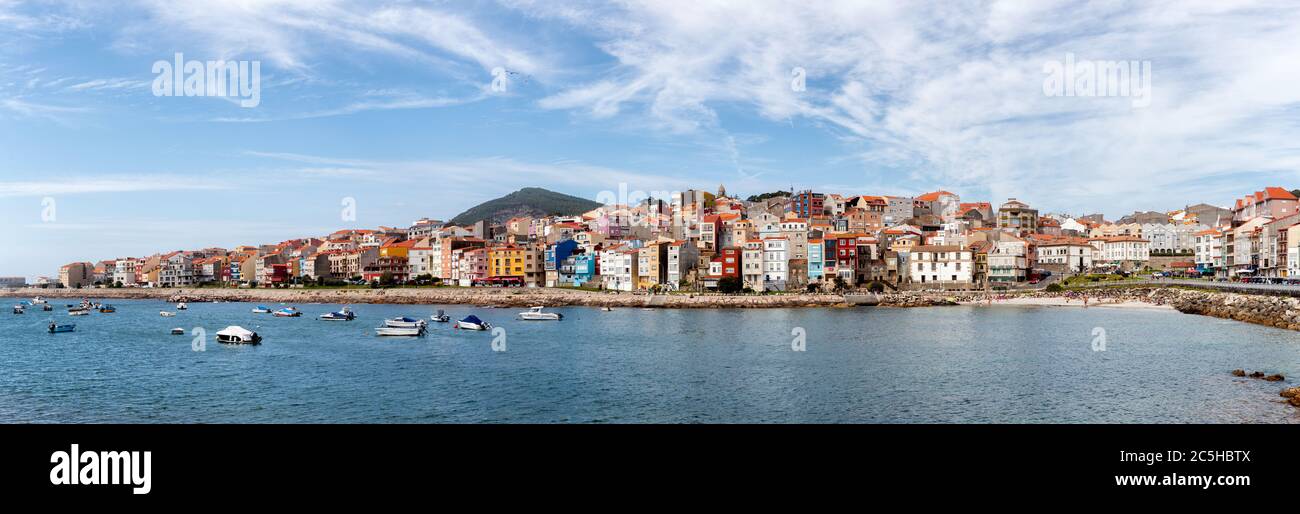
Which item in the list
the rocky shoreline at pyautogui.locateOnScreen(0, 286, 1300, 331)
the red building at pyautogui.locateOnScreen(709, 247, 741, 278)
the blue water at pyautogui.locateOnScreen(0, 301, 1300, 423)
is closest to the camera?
the blue water at pyautogui.locateOnScreen(0, 301, 1300, 423)

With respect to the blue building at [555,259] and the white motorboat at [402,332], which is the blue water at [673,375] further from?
the blue building at [555,259]

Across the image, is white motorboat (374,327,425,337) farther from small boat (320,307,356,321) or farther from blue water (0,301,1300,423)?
small boat (320,307,356,321)

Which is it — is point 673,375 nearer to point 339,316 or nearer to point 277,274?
point 339,316

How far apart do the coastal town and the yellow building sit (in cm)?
12

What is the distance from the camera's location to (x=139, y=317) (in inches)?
2099

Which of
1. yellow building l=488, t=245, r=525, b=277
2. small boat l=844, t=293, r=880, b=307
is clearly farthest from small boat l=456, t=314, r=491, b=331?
yellow building l=488, t=245, r=525, b=277

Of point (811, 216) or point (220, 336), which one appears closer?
point (220, 336)

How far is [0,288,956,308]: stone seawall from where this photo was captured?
192 feet

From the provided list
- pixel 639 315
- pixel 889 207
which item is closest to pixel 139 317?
pixel 639 315

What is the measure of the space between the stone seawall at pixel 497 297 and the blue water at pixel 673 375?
18.9 m

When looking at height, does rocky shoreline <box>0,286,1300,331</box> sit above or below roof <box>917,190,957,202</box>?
below

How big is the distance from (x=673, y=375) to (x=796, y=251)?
47220mm
